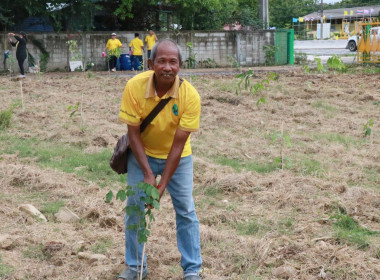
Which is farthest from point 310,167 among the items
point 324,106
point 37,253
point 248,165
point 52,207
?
point 324,106

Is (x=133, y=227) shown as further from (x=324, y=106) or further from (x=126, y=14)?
(x=126, y=14)

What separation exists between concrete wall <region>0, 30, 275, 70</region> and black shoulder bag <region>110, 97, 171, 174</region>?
18861mm

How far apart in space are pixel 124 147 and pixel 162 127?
0.32 m

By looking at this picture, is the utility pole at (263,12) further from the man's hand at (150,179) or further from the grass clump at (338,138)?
the man's hand at (150,179)

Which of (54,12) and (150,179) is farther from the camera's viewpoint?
(54,12)

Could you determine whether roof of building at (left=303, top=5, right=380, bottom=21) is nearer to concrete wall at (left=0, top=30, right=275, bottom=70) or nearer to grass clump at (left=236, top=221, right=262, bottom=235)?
concrete wall at (left=0, top=30, right=275, bottom=70)

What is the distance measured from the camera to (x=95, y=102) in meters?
12.5

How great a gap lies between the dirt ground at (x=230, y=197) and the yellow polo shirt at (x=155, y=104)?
1166mm

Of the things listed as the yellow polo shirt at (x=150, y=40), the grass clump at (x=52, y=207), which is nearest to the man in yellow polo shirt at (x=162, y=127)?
the grass clump at (x=52, y=207)

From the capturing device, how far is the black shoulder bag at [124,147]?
11.7 ft

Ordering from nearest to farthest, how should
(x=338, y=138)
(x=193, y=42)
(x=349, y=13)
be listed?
(x=338, y=138) < (x=193, y=42) < (x=349, y=13)

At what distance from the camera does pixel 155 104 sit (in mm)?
3557

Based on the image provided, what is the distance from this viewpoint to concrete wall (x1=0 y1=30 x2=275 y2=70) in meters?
22.6

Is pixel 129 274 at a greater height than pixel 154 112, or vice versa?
pixel 154 112
